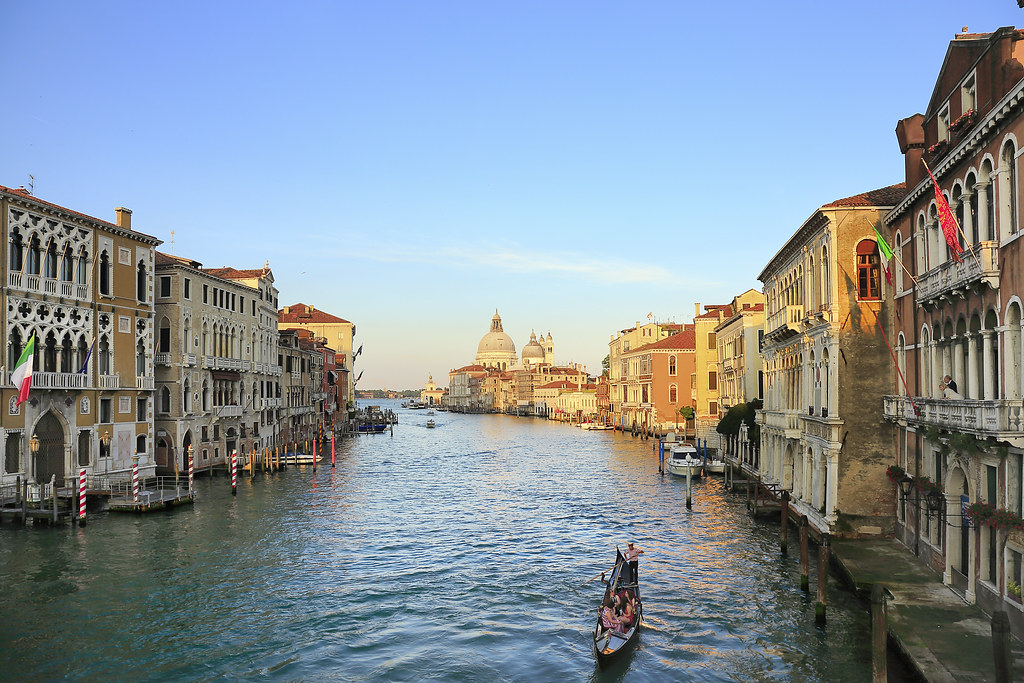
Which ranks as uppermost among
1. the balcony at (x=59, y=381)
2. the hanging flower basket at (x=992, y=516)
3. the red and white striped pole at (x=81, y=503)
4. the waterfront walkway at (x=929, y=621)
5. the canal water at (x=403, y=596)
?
the balcony at (x=59, y=381)

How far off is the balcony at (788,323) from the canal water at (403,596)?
23.3ft

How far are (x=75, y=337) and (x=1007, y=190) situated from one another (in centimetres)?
3158

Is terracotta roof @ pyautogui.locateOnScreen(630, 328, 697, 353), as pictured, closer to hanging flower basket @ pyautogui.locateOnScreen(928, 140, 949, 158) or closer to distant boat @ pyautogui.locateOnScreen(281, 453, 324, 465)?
distant boat @ pyautogui.locateOnScreen(281, 453, 324, 465)

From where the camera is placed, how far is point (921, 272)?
19812 millimetres

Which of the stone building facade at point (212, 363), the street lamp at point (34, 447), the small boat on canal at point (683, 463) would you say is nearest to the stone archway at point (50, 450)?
the street lamp at point (34, 447)

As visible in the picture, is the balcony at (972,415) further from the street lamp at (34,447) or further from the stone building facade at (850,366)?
the street lamp at (34,447)

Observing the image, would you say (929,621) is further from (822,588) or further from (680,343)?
(680,343)

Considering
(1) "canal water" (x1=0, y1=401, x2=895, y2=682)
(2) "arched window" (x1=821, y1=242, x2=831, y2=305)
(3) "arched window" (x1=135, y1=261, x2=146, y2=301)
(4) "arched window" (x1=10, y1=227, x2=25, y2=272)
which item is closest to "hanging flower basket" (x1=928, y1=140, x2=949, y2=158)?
(2) "arched window" (x1=821, y1=242, x2=831, y2=305)

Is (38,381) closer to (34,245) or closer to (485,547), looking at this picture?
(34,245)

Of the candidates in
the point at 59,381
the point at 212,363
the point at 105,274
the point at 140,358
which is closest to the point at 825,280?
the point at 59,381

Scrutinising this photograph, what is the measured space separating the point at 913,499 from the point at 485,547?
13622 mm

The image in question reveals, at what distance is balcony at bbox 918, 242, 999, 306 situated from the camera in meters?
14.5

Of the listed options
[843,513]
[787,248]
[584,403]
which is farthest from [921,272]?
[584,403]

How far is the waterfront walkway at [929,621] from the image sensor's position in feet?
40.2
